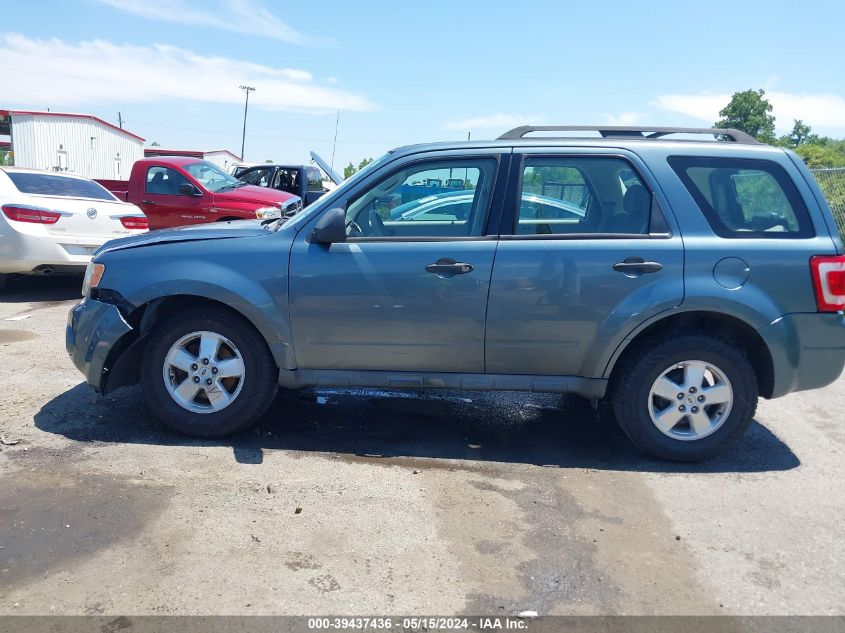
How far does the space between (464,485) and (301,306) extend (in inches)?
56.6

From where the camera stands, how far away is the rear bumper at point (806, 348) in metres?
4.16

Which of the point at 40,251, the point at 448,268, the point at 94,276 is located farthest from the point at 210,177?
the point at 448,268

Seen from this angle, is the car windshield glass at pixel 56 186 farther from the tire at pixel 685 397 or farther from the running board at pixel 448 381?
the tire at pixel 685 397

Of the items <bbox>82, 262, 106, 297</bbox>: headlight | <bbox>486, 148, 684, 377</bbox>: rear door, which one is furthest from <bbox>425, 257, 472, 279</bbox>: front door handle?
<bbox>82, 262, 106, 297</bbox>: headlight

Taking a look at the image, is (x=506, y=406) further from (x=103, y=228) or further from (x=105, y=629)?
(x=103, y=228)

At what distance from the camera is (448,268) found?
4.23 metres

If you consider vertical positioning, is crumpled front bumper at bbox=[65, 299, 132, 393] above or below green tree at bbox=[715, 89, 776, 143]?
below

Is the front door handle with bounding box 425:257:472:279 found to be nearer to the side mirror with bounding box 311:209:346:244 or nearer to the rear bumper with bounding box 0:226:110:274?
the side mirror with bounding box 311:209:346:244

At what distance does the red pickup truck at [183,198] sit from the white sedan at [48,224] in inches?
96.5

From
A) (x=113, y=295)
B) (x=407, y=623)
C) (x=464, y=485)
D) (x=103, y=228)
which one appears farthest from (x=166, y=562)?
(x=103, y=228)

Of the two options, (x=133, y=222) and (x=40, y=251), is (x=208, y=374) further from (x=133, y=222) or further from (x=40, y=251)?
(x=133, y=222)

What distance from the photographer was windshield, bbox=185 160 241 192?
1198 centimetres

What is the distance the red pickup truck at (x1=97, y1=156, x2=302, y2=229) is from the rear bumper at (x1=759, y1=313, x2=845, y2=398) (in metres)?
8.78

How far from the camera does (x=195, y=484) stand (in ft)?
12.8
